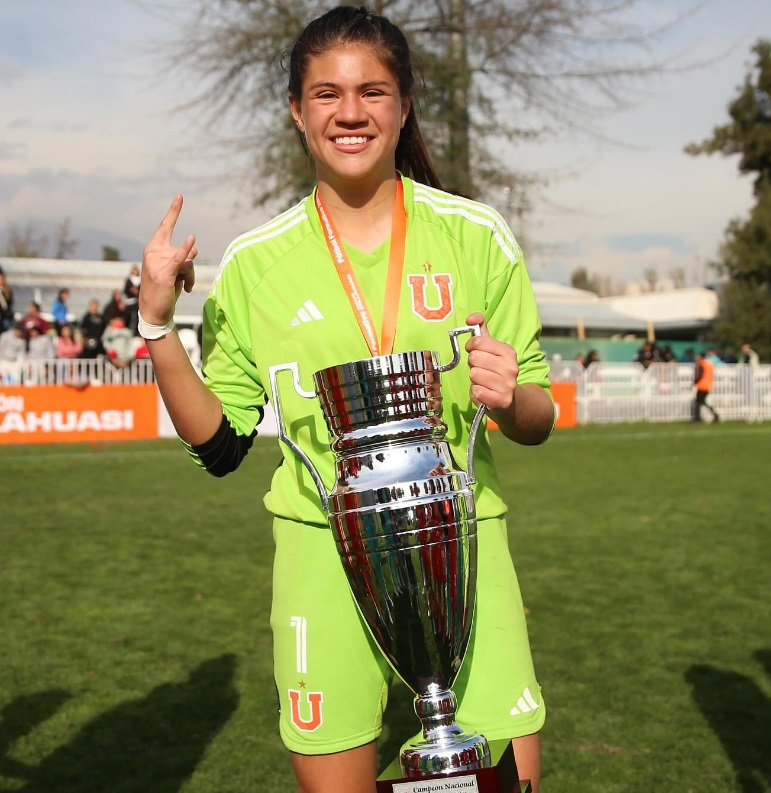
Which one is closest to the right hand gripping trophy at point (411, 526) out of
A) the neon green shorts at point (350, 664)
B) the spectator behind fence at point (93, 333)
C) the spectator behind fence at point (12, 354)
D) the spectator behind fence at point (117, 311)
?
the neon green shorts at point (350, 664)

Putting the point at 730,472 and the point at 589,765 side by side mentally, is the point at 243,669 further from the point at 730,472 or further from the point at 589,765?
the point at 730,472

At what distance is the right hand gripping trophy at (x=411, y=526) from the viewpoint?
1886mm

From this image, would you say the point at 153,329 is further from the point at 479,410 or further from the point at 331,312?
the point at 479,410

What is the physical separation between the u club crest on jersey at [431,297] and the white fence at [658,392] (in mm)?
20576

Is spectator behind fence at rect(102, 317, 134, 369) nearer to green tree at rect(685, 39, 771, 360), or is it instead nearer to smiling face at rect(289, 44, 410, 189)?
smiling face at rect(289, 44, 410, 189)

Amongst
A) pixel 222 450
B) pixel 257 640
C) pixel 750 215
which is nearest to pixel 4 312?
pixel 257 640

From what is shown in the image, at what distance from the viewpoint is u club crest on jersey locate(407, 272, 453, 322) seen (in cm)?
225

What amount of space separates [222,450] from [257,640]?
3.69 meters

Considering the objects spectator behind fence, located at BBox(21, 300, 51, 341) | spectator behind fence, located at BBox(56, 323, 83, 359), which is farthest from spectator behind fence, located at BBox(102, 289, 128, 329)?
spectator behind fence, located at BBox(21, 300, 51, 341)

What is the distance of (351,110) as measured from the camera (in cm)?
222

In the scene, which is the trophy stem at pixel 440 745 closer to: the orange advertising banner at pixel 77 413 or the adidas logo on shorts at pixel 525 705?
the adidas logo on shorts at pixel 525 705

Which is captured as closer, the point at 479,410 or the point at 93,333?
the point at 479,410

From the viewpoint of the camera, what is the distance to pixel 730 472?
1334 centimetres

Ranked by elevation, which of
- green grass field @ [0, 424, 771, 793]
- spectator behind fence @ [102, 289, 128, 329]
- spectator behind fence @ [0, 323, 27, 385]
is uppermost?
spectator behind fence @ [102, 289, 128, 329]
